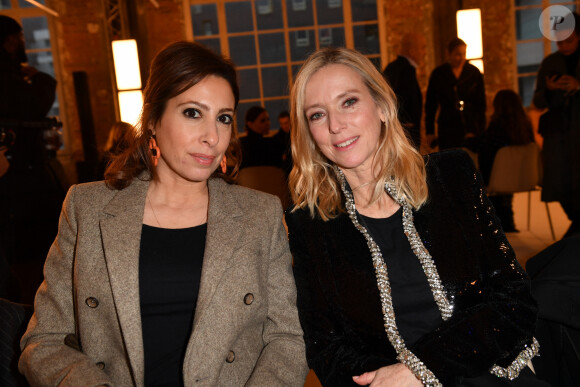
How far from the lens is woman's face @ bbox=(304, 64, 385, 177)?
1.72m

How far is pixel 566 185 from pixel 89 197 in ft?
12.0

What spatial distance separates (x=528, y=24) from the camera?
862 centimetres

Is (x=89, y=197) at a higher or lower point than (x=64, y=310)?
higher

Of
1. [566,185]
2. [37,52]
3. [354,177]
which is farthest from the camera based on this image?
[37,52]

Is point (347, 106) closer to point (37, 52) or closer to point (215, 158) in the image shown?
point (215, 158)

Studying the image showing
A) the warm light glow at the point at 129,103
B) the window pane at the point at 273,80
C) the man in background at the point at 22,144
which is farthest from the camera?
the window pane at the point at 273,80

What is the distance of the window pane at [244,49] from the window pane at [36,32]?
9.78ft

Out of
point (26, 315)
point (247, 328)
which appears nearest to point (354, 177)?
point (247, 328)

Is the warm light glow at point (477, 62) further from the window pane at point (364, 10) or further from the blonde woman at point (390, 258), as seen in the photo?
the blonde woman at point (390, 258)

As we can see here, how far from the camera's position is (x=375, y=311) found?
159 centimetres

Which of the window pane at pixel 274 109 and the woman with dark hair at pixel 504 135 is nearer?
the woman with dark hair at pixel 504 135

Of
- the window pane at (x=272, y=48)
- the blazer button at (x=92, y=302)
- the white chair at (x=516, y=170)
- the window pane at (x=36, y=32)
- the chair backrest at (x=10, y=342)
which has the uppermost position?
the window pane at (x=36, y=32)

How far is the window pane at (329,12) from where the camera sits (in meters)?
8.71

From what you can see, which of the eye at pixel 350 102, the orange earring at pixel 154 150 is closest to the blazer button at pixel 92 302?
the orange earring at pixel 154 150
